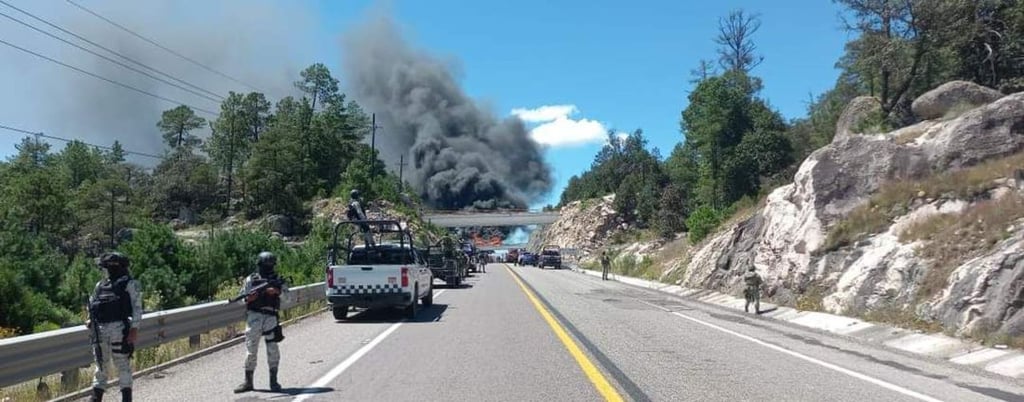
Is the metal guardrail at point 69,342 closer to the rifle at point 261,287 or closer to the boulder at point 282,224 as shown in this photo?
the rifle at point 261,287

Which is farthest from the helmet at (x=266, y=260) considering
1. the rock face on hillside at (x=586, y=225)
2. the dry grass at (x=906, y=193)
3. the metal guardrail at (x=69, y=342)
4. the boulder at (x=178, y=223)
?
the rock face on hillside at (x=586, y=225)

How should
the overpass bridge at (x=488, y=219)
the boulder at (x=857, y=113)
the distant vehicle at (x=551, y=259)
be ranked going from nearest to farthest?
the boulder at (x=857, y=113), the distant vehicle at (x=551, y=259), the overpass bridge at (x=488, y=219)

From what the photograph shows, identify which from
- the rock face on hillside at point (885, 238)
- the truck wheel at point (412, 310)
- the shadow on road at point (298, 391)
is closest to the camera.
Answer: the shadow on road at point (298, 391)

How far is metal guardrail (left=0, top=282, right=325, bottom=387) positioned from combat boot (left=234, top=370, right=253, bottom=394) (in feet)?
4.03

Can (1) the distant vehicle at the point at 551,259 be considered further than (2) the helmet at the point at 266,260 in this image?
Yes

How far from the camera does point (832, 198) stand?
2384 cm

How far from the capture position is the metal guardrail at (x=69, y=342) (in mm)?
8250

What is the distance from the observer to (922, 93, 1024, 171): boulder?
69.1ft

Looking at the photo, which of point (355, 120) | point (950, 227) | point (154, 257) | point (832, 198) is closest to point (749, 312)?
point (832, 198)

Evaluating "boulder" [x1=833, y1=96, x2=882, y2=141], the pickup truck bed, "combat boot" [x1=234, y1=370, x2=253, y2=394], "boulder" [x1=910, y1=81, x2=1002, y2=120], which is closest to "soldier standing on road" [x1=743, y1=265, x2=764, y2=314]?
the pickup truck bed

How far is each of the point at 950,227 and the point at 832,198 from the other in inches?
246

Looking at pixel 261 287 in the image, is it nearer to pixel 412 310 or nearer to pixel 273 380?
pixel 273 380

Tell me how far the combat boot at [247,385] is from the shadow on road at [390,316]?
8.84m

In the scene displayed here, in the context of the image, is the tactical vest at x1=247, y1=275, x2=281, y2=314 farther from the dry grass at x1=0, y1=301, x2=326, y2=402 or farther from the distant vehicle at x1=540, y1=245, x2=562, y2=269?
the distant vehicle at x1=540, y1=245, x2=562, y2=269
